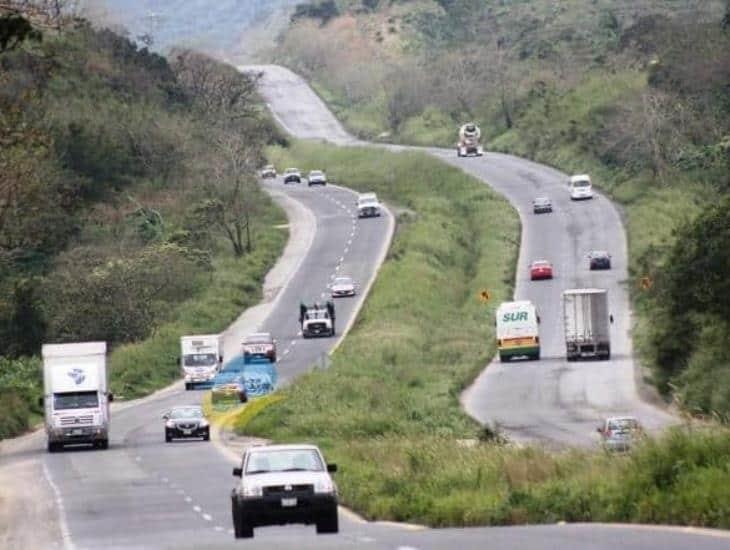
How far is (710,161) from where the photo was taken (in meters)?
121

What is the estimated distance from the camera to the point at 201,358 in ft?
280

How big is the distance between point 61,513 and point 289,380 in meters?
42.4

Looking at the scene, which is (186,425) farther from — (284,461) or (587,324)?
(284,461)

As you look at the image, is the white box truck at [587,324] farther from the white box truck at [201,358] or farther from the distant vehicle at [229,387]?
the white box truck at [201,358]

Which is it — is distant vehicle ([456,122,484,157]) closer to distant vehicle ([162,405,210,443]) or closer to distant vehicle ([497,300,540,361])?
distant vehicle ([497,300,540,361])

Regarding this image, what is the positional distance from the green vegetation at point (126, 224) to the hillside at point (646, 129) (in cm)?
2300

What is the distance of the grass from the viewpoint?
87750 millimetres

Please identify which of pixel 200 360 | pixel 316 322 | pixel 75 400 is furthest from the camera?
pixel 316 322

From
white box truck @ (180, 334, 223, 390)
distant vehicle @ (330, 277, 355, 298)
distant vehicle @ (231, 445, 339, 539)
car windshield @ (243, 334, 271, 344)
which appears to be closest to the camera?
distant vehicle @ (231, 445, 339, 539)

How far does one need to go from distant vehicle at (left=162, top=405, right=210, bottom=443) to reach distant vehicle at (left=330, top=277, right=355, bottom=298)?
45.6 metres

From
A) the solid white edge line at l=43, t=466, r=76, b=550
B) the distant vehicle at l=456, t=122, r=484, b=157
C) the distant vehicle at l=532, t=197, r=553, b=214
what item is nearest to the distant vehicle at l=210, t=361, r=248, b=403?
the solid white edge line at l=43, t=466, r=76, b=550

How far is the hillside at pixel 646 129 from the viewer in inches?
2579

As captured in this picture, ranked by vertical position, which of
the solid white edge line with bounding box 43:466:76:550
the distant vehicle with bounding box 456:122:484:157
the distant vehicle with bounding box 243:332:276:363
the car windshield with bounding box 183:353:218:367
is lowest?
the solid white edge line with bounding box 43:466:76:550

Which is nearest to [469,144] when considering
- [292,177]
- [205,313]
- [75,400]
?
[292,177]
